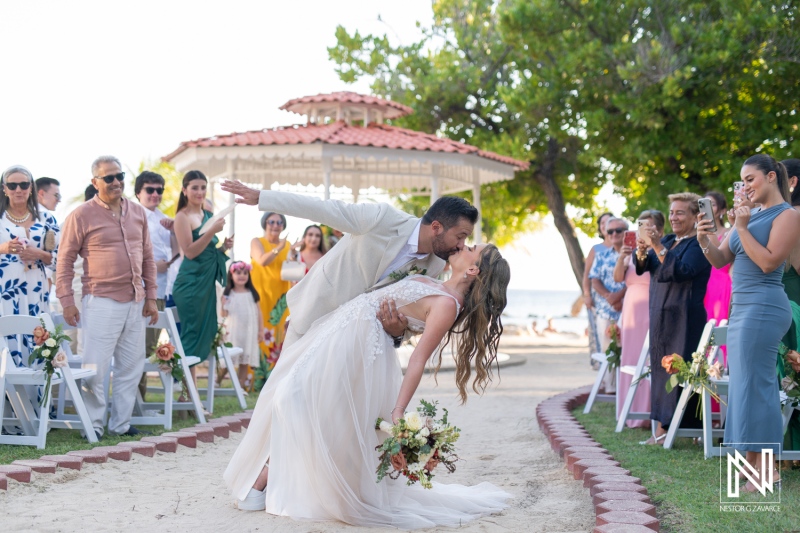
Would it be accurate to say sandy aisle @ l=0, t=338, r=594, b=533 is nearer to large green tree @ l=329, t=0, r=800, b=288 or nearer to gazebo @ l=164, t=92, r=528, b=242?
gazebo @ l=164, t=92, r=528, b=242

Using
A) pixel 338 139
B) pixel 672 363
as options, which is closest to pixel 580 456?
pixel 672 363

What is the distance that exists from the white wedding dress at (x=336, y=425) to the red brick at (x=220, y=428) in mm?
2737

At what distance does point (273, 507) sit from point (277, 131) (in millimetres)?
11915

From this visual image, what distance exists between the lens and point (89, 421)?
680 centimetres

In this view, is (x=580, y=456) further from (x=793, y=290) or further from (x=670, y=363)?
(x=793, y=290)

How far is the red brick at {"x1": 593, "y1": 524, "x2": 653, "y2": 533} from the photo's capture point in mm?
4105

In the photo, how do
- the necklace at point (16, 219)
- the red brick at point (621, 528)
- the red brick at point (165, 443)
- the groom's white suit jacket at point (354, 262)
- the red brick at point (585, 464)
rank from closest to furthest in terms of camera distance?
the red brick at point (621, 528) → the groom's white suit jacket at point (354, 262) → the red brick at point (585, 464) → the red brick at point (165, 443) → the necklace at point (16, 219)

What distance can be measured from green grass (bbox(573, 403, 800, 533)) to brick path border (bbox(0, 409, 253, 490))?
9.07ft

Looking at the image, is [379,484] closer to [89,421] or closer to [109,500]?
[109,500]

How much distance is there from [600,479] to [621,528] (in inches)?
45.3

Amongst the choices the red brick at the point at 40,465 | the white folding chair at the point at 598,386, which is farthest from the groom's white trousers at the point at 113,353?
the white folding chair at the point at 598,386

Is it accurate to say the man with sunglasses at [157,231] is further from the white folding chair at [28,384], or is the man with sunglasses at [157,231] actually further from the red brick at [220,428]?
the white folding chair at [28,384]

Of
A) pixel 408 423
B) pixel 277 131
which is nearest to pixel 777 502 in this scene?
pixel 408 423

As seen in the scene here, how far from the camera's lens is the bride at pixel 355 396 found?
4504 millimetres
